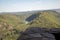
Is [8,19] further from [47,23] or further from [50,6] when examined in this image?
[50,6]

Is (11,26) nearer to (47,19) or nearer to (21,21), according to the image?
(21,21)

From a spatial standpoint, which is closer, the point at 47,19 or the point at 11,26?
the point at 11,26

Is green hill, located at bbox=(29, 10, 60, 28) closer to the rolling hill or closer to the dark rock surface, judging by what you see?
the rolling hill

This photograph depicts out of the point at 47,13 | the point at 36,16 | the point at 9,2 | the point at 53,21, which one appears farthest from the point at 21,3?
the point at 53,21

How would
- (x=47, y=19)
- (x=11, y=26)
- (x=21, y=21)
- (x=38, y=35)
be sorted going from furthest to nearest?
(x=21, y=21) < (x=47, y=19) < (x=11, y=26) < (x=38, y=35)

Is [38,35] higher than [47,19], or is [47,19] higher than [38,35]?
[38,35]

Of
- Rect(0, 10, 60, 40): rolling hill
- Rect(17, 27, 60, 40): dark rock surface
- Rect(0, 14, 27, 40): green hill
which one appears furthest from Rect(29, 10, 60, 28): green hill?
Rect(17, 27, 60, 40): dark rock surface

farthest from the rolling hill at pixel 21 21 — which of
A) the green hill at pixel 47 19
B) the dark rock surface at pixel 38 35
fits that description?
the dark rock surface at pixel 38 35

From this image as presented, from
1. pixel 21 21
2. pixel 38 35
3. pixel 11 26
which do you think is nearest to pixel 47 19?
pixel 21 21

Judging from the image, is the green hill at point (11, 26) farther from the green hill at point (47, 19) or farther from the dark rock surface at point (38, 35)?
the dark rock surface at point (38, 35)

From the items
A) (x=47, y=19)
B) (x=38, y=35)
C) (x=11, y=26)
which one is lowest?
(x=11, y=26)

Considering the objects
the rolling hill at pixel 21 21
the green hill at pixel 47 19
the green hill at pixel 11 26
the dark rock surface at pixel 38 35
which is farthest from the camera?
the green hill at pixel 47 19
